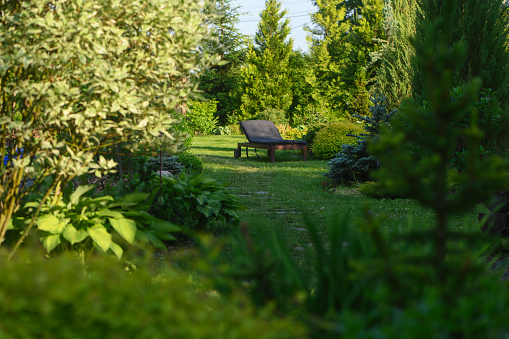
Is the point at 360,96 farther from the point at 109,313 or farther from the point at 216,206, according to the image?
the point at 109,313

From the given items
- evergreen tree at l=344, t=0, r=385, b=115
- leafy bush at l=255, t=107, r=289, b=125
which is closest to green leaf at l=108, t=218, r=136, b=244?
evergreen tree at l=344, t=0, r=385, b=115

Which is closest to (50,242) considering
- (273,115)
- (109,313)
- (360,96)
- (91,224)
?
(91,224)

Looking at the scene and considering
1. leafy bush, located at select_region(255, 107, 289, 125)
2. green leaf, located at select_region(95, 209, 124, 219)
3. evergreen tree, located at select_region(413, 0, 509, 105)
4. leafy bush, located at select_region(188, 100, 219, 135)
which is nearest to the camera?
green leaf, located at select_region(95, 209, 124, 219)

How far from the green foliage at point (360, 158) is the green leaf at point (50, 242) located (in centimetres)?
561

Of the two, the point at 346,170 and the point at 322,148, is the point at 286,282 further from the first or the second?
the point at 322,148

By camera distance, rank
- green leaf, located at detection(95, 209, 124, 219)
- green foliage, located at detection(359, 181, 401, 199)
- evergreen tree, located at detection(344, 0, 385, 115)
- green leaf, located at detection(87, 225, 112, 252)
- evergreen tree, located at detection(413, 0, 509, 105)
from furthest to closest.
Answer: evergreen tree, located at detection(344, 0, 385, 115) < evergreen tree, located at detection(413, 0, 509, 105) < green foliage, located at detection(359, 181, 401, 199) < green leaf, located at detection(95, 209, 124, 219) < green leaf, located at detection(87, 225, 112, 252)

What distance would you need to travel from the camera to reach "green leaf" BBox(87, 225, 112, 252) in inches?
118

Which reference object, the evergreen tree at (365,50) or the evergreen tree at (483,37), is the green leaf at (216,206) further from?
the evergreen tree at (365,50)

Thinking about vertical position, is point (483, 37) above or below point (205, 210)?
above

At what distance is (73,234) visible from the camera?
305 centimetres

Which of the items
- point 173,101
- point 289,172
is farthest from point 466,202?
point 289,172

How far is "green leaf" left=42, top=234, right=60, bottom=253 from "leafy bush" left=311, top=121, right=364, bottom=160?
10.2 m

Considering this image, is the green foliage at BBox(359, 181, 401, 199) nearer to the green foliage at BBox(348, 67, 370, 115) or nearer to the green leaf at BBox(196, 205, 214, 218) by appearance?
the green leaf at BBox(196, 205, 214, 218)

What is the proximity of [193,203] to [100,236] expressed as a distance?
1322mm
